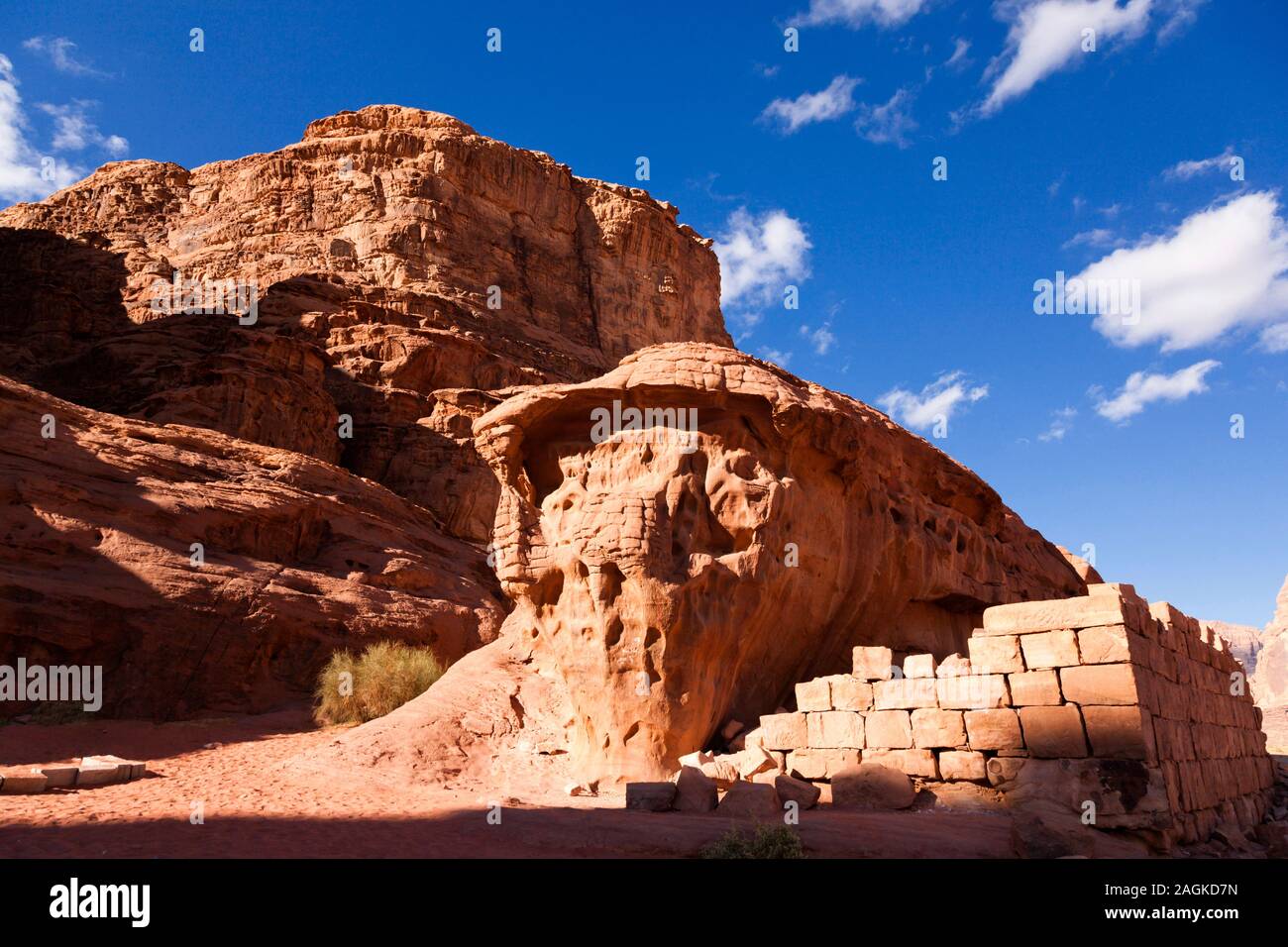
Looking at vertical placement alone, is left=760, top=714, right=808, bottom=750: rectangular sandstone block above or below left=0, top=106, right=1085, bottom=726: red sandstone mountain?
below

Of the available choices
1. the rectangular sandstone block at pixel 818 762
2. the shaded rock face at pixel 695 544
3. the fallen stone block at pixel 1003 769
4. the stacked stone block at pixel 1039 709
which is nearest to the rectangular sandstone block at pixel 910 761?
the stacked stone block at pixel 1039 709

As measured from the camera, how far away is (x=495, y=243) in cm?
5731

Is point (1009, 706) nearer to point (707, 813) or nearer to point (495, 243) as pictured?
point (707, 813)

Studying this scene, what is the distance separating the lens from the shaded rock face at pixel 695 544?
418 inches

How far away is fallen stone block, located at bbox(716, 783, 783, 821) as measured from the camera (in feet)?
27.9

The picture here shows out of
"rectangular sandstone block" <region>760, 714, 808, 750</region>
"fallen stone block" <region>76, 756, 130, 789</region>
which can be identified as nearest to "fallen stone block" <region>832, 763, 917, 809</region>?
"rectangular sandstone block" <region>760, 714, 808, 750</region>

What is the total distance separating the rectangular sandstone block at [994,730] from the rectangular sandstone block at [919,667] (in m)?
0.66

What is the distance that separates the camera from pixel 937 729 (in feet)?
32.4

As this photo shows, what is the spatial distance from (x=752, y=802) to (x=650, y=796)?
1053mm

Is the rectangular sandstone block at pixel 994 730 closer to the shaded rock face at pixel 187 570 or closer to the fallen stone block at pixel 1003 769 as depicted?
the fallen stone block at pixel 1003 769

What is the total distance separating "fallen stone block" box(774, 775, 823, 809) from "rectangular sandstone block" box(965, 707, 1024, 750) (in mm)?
1949

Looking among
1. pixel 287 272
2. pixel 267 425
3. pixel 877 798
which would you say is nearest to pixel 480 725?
pixel 877 798

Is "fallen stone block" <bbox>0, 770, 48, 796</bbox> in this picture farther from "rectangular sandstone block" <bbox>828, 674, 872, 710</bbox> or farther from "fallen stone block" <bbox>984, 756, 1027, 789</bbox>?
"fallen stone block" <bbox>984, 756, 1027, 789</bbox>
